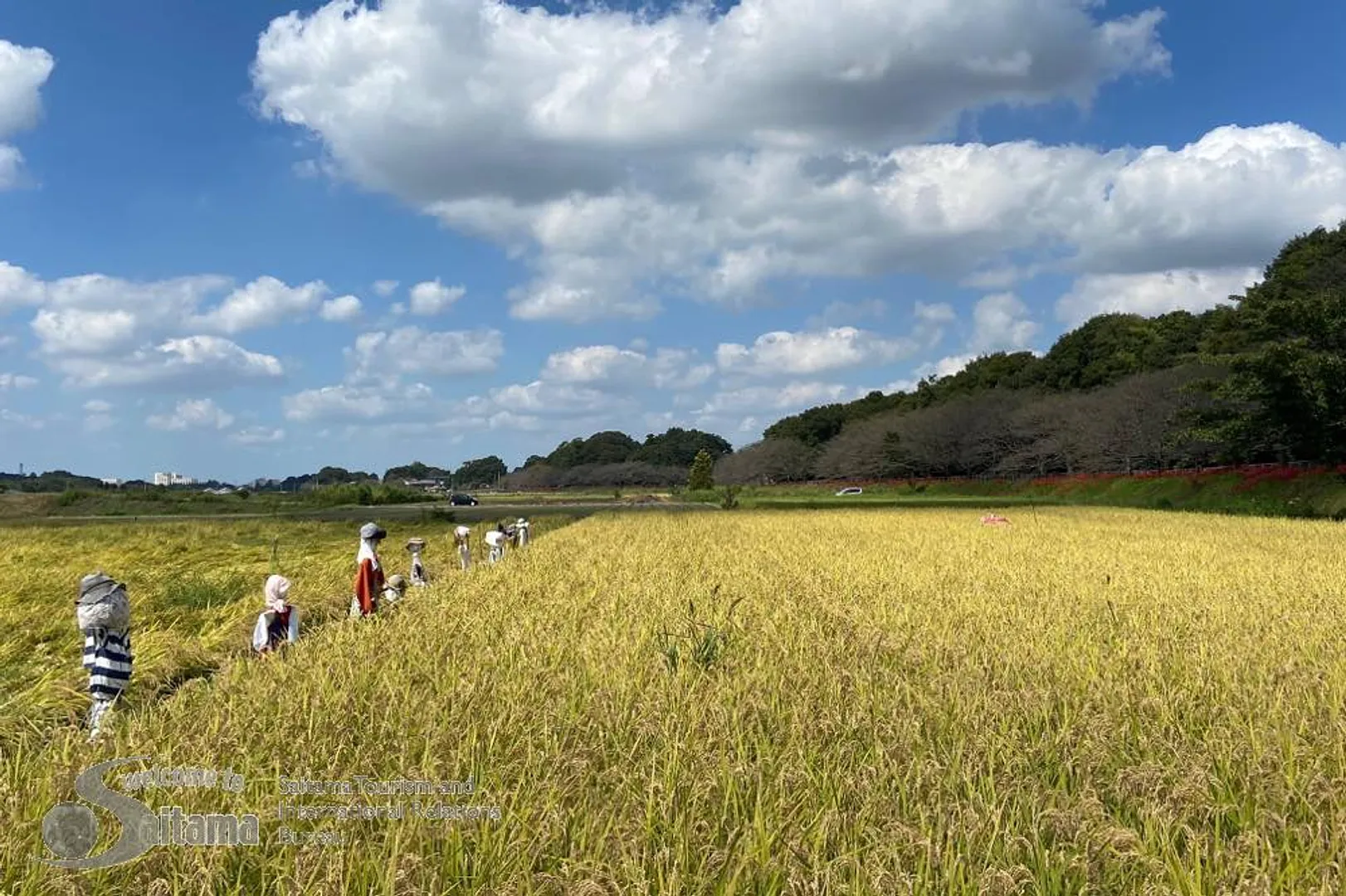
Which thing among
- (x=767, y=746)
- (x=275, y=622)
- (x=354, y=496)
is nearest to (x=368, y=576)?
(x=275, y=622)

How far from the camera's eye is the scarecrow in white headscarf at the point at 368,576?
8.25m

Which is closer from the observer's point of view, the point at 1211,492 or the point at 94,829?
the point at 94,829

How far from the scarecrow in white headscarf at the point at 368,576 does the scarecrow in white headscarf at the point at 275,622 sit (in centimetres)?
120

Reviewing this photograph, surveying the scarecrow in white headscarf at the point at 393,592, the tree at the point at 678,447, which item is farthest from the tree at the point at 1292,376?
the tree at the point at 678,447

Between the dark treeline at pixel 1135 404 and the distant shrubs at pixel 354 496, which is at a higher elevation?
the dark treeline at pixel 1135 404

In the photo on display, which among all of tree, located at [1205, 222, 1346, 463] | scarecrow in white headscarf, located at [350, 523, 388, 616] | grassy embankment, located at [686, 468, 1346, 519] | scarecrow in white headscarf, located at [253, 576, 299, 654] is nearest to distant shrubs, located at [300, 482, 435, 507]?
grassy embankment, located at [686, 468, 1346, 519]

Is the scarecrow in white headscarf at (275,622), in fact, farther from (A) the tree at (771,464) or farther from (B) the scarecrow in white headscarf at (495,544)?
(A) the tree at (771,464)

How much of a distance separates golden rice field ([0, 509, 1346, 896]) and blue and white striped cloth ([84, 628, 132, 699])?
217mm

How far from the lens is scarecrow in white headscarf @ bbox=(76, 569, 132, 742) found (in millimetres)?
4988

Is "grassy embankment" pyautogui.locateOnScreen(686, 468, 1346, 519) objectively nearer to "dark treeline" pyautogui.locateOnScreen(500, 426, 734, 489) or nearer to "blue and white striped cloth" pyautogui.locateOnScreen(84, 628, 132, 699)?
"blue and white striped cloth" pyautogui.locateOnScreen(84, 628, 132, 699)

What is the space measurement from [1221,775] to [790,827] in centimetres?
203

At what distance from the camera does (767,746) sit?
4.02 meters
